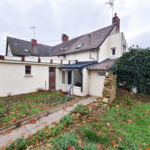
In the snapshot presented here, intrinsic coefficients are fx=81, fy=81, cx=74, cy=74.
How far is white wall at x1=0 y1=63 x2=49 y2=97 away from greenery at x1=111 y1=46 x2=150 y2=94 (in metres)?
7.76

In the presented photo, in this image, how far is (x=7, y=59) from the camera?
23.8 feet

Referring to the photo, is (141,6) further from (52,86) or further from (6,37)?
(6,37)

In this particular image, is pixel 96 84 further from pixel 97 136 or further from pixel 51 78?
pixel 97 136

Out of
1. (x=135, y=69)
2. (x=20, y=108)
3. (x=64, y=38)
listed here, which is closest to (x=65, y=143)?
(x=20, y=108)

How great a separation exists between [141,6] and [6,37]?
2153 centimetres

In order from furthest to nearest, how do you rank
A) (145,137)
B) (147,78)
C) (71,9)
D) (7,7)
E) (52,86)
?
(71,9), (52,86), (7,7), (147,78), (145,137)

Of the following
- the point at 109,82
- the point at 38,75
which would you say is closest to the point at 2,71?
the point at 38,75

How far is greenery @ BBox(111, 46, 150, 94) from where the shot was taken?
262 inches

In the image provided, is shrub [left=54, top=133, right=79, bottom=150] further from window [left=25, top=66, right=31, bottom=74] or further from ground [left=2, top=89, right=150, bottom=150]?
window [left=25, top=66, right=31, bottom=74]

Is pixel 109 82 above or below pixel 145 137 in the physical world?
above

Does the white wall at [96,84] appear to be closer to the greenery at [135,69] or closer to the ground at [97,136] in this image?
the greenery at [135,69]

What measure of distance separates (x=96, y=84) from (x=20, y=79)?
769cm

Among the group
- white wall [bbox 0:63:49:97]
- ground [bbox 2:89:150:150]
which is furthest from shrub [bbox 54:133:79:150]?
white wall [bbox 0:63:49:97]

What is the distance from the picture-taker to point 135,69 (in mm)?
7004
